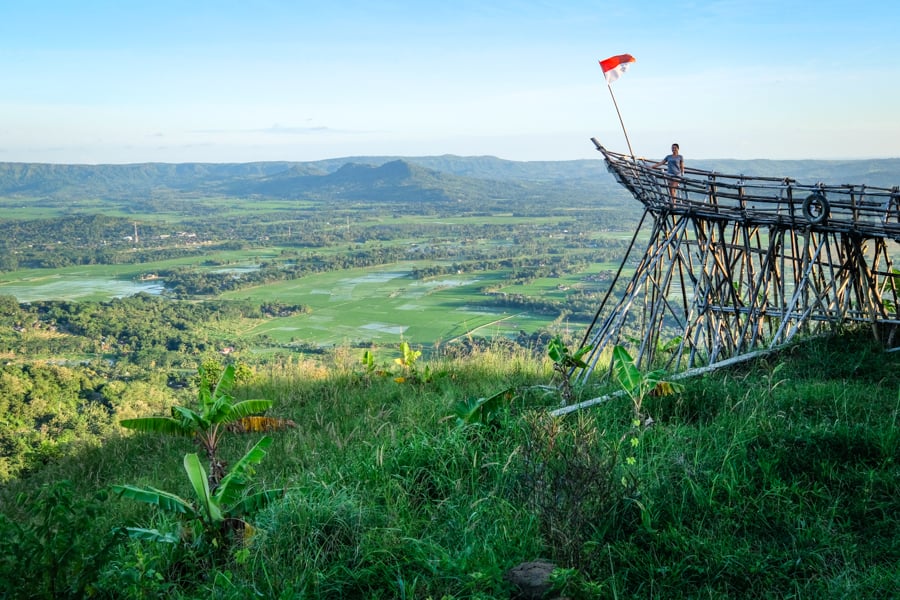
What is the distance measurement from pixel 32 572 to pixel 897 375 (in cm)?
628

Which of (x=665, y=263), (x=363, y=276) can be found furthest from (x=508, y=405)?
(x=363, y=276)

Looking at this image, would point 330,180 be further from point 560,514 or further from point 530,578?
point 530,578

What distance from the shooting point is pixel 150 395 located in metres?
17.1

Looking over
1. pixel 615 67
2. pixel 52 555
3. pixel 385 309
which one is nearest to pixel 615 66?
pixel 615 67

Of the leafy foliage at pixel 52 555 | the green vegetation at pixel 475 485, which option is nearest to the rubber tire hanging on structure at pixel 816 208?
the green vegetation at pixel 475 485

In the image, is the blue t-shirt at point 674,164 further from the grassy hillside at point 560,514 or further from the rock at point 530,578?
the rock at point 530,578

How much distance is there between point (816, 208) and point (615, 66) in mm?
2953

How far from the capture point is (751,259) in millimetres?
7699

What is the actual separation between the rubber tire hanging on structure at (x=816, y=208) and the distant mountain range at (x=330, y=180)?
116m

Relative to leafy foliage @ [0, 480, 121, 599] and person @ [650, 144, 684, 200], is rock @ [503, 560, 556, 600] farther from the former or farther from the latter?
person @ [650, 144, 684, 200]

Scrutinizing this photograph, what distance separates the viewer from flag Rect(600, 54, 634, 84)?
7.93 meters

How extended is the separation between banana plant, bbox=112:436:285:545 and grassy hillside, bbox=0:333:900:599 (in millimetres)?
70

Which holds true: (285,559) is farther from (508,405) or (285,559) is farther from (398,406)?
(398,406)

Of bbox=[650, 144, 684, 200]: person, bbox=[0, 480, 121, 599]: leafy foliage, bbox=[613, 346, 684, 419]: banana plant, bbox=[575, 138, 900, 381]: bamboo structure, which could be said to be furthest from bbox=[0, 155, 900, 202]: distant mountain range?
bbox=[0, 480, 121, 599]: leafy foliage
